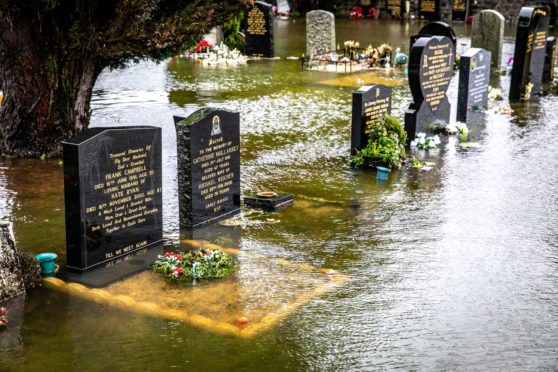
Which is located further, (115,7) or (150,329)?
(115,7)

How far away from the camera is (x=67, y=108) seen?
1270cm

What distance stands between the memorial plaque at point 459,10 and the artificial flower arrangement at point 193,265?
3203 cm

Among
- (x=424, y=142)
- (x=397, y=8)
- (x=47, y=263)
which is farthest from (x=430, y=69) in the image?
(x=397, y=8)

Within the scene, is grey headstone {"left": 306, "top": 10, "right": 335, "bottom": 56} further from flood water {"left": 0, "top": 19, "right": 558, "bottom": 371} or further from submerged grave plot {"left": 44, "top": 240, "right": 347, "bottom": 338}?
submerged grave plot {"left": 44, "top": 240, "right": 347, "bottom": 338}

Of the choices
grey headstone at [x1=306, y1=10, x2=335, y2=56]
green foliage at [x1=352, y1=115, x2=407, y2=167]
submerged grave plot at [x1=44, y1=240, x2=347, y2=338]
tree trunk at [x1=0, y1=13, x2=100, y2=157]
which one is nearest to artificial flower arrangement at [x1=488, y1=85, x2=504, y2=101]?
green foliage at [x1=352, y1=115, x2=407, y2=167]

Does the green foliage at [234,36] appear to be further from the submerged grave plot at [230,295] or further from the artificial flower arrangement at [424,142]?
the submerged grave plot at [230,295]

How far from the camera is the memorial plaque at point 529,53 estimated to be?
699 inches

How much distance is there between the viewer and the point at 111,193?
322 inches

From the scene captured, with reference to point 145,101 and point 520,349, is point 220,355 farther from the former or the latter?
point 145,101

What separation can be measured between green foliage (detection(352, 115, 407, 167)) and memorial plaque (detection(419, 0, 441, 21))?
27052mm

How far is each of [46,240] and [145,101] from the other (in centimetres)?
896

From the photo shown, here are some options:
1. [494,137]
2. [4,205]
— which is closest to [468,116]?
[494,137]

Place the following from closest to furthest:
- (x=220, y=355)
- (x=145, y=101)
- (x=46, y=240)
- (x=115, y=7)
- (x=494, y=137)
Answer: (x=220, y=355), (x=46, y=240), (x=115, y=7), (x=494, y=137), (x=145, y=101)

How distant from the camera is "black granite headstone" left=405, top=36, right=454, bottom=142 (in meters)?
14.1
